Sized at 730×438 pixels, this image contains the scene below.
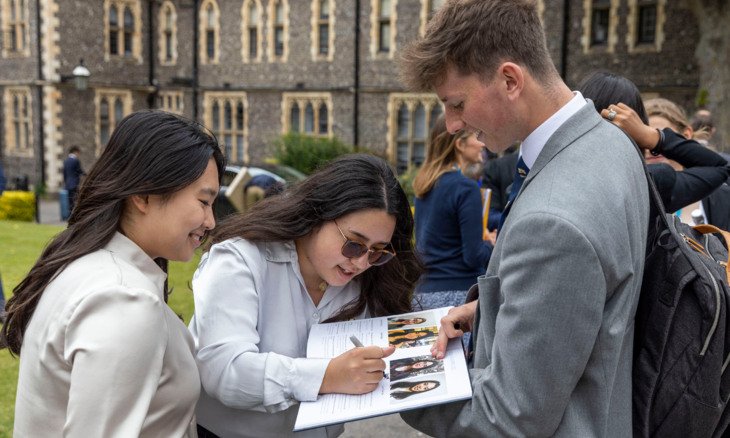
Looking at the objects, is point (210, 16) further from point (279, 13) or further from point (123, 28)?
point (123, 28)

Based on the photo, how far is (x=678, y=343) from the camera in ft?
4.99

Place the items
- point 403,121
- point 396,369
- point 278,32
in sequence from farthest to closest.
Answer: point 278,32, point 403,121, point 396,369

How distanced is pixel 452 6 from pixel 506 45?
0.52ft

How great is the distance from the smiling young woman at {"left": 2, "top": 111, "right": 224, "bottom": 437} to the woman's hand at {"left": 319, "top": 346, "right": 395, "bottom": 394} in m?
0.32

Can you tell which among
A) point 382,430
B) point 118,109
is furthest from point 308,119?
point 382,430

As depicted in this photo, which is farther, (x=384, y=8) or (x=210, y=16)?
(x=210, y=16)

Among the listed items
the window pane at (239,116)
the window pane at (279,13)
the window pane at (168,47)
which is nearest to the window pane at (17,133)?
the window pane at (168,47)

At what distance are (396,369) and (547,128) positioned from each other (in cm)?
68

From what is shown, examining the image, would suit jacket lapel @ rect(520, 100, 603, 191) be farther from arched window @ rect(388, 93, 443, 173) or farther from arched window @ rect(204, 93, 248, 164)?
arched window @ rect(204, 93, 248, 164)

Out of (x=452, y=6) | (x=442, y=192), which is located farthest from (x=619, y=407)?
(x=442, y=192)

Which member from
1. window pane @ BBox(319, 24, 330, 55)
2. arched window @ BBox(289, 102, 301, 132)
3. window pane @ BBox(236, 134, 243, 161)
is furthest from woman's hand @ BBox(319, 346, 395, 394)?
window pane @ BBox(236, 134, 243, 161)

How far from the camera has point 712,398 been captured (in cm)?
151

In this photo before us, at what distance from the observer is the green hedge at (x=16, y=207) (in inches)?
586

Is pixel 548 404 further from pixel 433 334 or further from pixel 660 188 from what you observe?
pixel 660 188
